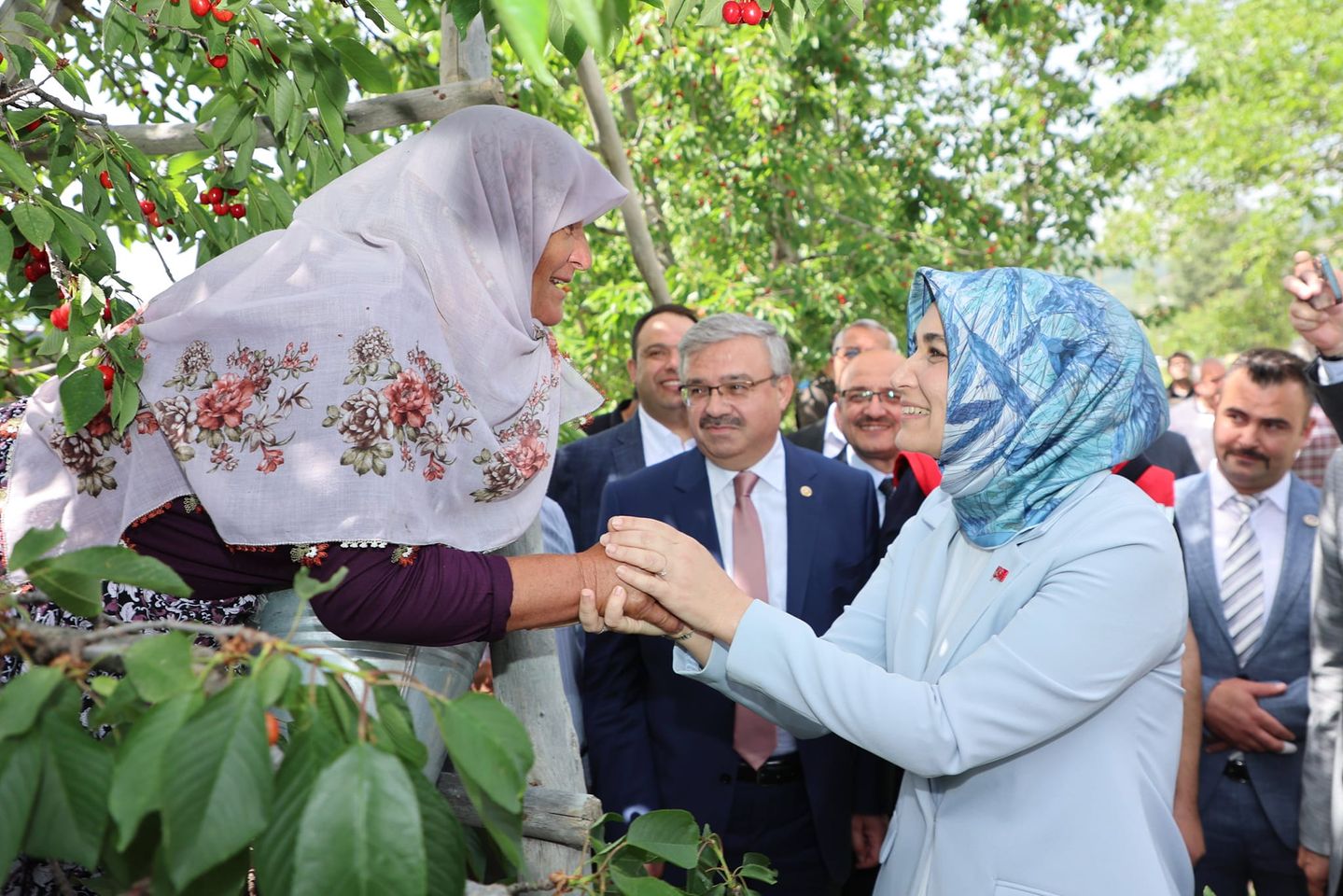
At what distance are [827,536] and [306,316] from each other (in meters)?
2.38

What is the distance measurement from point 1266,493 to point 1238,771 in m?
1.08

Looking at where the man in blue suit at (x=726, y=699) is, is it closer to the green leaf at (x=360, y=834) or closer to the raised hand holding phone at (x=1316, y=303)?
the raised hand holding phone at (x=1316, y=303)

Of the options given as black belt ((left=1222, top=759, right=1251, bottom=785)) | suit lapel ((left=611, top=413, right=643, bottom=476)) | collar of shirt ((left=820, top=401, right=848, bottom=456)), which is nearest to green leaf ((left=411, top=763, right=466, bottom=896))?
black belt ((left=1222, top=759, right=1251, bottom=785))

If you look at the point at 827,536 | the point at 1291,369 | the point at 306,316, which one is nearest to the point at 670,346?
the point at 827,536

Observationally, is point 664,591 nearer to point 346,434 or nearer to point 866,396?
point 346,434

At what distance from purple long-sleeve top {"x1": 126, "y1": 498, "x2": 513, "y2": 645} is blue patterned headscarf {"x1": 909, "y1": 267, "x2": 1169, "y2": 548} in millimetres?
1015

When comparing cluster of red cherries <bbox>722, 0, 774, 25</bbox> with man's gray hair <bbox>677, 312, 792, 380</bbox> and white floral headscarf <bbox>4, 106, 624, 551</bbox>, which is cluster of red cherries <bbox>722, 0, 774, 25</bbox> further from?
man's gray hair <bbox>677, 312, 792, 380</bbox>

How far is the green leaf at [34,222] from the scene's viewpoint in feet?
7.30

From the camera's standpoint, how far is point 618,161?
18.0 ft

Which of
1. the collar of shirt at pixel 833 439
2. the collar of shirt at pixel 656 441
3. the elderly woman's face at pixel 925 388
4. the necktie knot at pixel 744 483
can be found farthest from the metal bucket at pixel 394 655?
the collar of shirt at pixel 833 439

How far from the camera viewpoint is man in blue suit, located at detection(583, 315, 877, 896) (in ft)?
12.7

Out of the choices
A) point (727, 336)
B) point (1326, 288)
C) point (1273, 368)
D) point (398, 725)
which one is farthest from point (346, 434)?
point (1273, 368)

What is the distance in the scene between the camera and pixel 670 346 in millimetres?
5914

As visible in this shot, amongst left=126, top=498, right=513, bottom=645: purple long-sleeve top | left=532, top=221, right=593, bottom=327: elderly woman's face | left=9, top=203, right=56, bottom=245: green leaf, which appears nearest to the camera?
left=126, top=498, right=513, bottom=645: purple long-sleeve top
